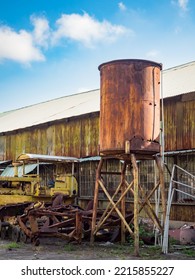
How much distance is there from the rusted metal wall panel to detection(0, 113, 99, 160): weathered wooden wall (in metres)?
4.56

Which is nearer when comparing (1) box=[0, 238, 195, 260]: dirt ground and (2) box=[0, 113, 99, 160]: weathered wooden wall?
(1) box=[0, 238, 195, 260]: dirt ground

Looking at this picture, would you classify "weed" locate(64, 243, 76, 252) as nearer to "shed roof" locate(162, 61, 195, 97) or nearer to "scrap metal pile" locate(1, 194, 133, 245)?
"scrap metal pile" locate(1, 194, 133, 245)

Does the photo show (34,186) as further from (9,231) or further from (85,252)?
(85,252)

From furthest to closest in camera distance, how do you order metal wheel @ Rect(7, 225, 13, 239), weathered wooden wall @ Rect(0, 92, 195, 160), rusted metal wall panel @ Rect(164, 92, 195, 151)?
1. weathered wooden wall @ Rect(0, 92, 195, 160)
2. rusted metal wall panel @ Rect(164, 92, 195, 151)
3. metal wheel @ Rect(7, 225, 13, 239)

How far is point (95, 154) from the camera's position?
830 inches

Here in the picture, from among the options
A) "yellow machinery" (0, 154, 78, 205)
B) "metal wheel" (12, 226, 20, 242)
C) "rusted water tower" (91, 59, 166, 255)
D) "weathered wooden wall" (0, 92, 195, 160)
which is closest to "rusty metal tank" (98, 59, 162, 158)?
"rusted water tower" (91, 59, 166, 255)

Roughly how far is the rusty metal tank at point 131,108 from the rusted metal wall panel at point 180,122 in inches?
205

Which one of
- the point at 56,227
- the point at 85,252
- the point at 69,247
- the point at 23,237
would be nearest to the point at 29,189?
the point at 23,237

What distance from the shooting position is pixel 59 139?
23.7 m

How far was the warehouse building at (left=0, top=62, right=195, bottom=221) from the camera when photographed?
16.6 meters

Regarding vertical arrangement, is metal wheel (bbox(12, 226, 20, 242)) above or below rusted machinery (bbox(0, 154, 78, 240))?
below

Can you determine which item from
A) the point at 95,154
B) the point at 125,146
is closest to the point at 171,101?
the point at 95,154

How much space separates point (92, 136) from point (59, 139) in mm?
3012

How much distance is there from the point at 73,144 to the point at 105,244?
430 inches
